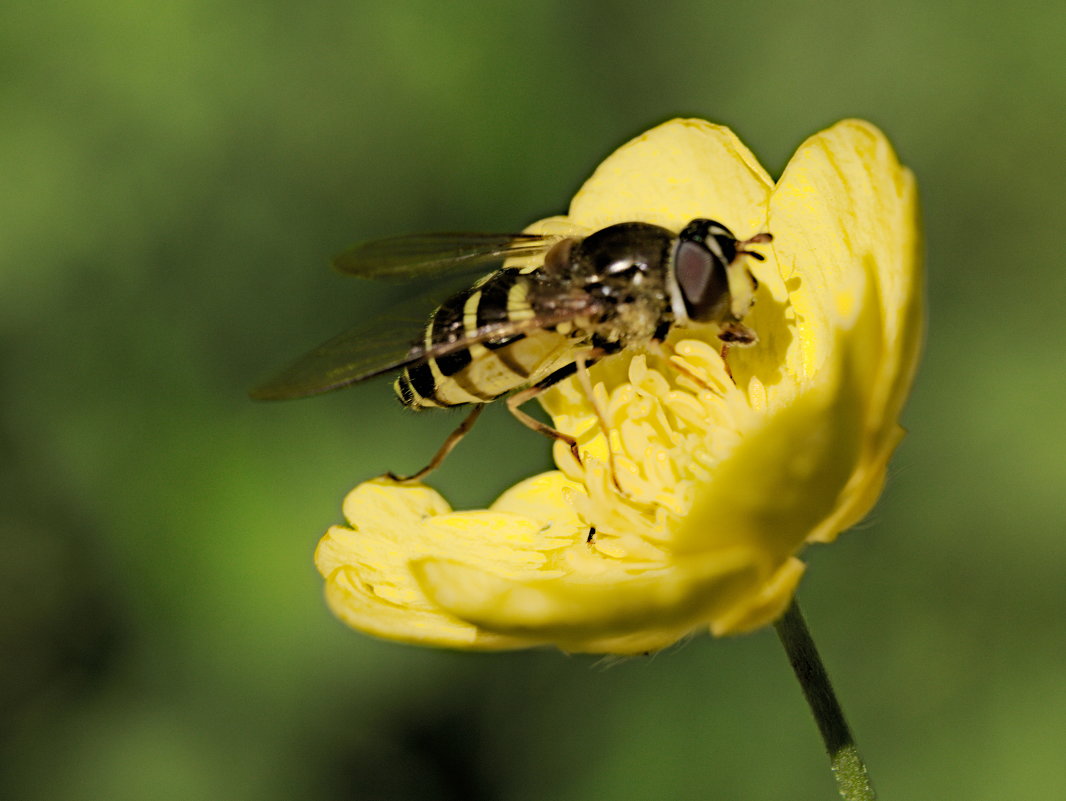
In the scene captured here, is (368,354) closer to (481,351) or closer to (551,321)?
(481,351)

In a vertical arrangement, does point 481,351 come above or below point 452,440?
above

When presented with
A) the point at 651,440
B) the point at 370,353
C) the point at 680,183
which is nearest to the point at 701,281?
the point at 651,440

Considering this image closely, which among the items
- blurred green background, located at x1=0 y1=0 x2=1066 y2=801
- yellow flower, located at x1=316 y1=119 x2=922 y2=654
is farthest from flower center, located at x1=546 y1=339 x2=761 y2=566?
blurred green background, located at x1=0 y1=0 x2=1066 y2=801

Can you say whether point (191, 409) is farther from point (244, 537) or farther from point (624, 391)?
point (624, 391)

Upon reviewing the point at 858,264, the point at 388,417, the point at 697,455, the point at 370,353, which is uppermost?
the point at 370,353

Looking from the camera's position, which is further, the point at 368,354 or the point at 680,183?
the point at 680,183

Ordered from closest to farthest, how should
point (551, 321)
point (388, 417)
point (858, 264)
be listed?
point (858, 264)
point (551, 321)
point (388, 417)

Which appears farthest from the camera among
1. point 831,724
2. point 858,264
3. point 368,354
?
point 368,354

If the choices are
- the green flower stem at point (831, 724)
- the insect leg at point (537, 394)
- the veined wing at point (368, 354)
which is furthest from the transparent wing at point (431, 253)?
the green flower stem at point (831, 724)
